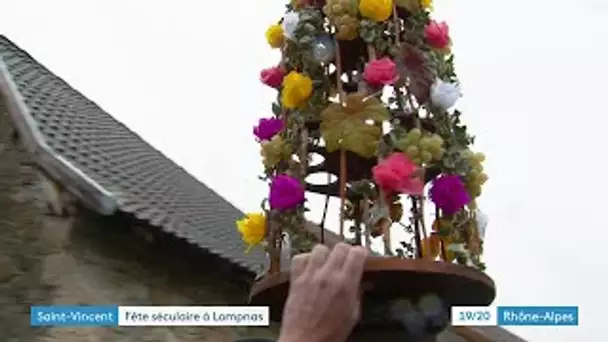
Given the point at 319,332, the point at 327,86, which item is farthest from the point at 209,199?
the point at 319,332

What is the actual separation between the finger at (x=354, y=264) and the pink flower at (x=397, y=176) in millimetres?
1071

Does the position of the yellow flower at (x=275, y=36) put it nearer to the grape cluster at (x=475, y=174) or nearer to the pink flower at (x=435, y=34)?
the pink flower at (x=435, y=34)

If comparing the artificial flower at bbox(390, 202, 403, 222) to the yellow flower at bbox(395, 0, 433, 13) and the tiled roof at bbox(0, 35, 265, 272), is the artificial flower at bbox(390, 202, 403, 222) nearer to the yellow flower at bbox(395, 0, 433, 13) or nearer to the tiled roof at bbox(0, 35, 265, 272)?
the yellow flower at bbox(395, 0, 433, 13)

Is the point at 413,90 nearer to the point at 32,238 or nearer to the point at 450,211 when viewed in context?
the point at 450,211

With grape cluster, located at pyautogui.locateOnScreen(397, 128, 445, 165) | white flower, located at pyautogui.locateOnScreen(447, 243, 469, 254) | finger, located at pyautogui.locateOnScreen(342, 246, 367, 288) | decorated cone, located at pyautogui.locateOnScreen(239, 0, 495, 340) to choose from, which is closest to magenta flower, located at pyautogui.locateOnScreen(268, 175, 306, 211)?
decorated cone, located at pyautogui.locateOnScreen(239, 0, 495, 340)

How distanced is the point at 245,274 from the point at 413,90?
346 cm

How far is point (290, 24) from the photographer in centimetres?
268

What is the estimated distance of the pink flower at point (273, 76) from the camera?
109 inches

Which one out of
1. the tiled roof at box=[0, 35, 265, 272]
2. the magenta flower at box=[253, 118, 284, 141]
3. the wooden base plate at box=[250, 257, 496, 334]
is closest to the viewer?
the wooden base plate at box=[250, 257, 496, 334]

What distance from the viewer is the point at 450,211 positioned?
101 inches

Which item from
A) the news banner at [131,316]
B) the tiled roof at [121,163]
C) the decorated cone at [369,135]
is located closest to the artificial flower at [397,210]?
the decorated cone at [369,135]

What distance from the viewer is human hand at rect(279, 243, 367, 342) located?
1.24 metres

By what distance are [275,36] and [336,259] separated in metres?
1.67

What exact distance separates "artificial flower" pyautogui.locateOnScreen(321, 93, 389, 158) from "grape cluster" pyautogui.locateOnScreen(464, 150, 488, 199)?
0.32 metres
